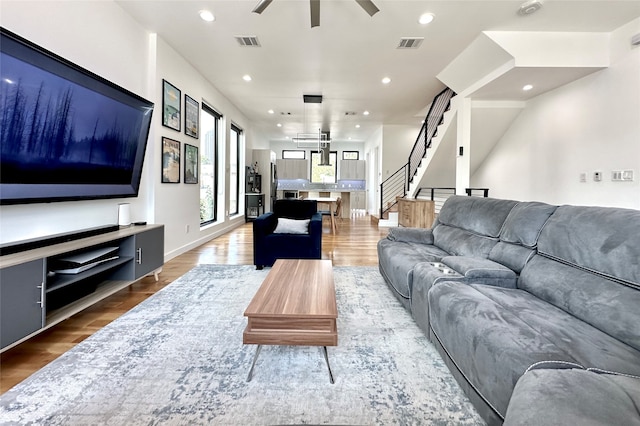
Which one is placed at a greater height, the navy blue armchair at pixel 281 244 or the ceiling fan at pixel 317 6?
the ceiling fan at pixel 317 6

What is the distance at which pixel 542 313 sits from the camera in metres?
1.45

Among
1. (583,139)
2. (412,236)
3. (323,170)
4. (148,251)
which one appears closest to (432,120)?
(583,139)

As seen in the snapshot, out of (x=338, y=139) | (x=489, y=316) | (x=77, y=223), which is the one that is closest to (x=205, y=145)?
(x=77, y=223)

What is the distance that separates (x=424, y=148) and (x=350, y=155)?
238 inches

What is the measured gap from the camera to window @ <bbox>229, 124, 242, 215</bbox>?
24.4 ft

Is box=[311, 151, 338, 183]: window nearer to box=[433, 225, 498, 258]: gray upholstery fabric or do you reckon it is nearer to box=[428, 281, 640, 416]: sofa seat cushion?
box=[433, 225, 498, 258]: gray upholstery fabric

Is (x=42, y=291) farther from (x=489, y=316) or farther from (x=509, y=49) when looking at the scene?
(x=509, y=49)

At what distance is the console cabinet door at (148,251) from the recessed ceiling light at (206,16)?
2.52 metres

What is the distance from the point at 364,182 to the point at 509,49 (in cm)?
870

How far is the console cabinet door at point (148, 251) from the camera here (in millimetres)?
2768

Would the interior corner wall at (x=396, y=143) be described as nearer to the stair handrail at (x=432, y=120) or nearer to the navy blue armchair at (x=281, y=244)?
the stair handrail at (x=432, y=120)

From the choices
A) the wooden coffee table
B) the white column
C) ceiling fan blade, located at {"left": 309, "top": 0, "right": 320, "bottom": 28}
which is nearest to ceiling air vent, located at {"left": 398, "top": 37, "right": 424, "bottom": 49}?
ceiling fan blade, located at {"left": 309, "top": 0, "right": 320, "bottom": 28}

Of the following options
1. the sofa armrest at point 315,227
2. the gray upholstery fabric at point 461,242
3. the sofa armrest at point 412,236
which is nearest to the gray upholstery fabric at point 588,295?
the gray upholstery fabric at point 461,242

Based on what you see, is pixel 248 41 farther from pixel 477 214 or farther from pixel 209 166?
pixel 477 214
